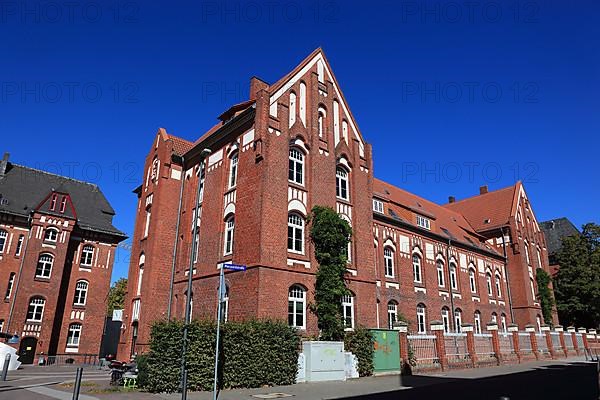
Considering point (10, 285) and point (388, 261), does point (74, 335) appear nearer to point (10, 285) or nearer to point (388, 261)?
point (10, 285)

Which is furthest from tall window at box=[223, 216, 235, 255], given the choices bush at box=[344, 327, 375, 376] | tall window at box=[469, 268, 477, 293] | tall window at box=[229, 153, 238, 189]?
tall window at box=[469, 268, 477, 293]

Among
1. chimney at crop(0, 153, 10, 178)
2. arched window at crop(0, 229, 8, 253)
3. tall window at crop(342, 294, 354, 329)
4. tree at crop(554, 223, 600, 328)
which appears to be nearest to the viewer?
tall window at crop(342, 294, 354, 329)

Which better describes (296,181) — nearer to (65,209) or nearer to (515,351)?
(515,351)

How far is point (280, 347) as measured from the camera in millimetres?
16469

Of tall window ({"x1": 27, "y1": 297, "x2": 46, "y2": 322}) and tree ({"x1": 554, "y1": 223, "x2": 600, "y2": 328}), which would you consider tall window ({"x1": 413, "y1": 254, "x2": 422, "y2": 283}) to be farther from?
tall window ({"x1": 27, "y1": 297, "x2": 46, "y2": 322})

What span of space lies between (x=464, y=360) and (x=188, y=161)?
19851 mm

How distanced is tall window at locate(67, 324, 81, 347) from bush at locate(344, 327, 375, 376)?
1020 inches

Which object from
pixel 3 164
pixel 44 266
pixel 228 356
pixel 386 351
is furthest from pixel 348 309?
pixel 3 164

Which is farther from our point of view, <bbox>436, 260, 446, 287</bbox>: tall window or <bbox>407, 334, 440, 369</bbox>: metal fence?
<bbox>436, 260, 446, 287</bbox>: tall window

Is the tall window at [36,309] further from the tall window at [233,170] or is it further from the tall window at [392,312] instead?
the tall window at [392,312]

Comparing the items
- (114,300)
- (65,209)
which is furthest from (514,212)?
(114,300)

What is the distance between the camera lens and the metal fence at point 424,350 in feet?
68.2

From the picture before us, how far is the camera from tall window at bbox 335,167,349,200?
23.8 metres

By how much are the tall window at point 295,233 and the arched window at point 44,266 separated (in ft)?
77.3
